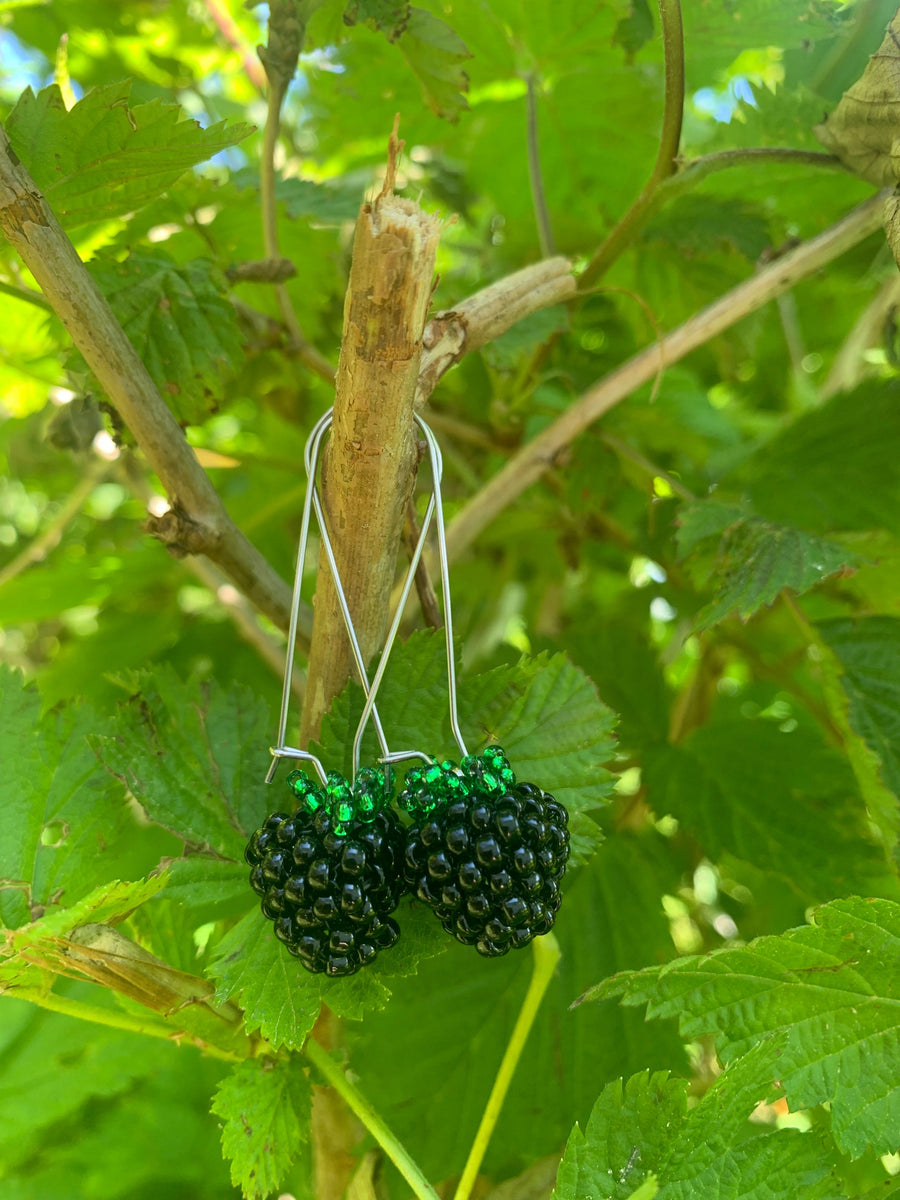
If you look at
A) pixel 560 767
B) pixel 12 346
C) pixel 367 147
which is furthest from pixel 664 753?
pixel 12 346

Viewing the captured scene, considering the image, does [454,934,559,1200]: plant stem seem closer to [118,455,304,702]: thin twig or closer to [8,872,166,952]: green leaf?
[8,872,166,952]: green leaf

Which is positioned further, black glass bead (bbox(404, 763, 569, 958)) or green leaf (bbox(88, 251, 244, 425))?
green leaf (bbox(88, 251, 244, 425))

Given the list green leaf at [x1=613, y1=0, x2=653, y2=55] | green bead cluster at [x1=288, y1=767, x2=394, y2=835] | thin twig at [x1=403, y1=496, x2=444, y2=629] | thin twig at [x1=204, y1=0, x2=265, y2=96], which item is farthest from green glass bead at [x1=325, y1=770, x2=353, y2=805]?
thin twig at [x1=204, y1=0, x2=265, y2=96]

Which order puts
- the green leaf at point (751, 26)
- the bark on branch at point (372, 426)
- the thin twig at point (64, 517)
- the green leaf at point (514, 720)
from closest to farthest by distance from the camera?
the bark on branch at point (372, 426) < the green leaf at point (514, 720) < the green leaf at point (751, 26) < the thin twig at point (64, 517)

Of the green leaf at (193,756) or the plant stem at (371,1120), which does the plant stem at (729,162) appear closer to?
the green leaf at (193,756)

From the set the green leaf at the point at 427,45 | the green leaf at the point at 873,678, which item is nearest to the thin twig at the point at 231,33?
the green leaf at the point at 427,45

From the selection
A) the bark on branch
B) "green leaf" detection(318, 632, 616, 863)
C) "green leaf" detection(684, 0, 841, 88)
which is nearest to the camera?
the bark on branch
